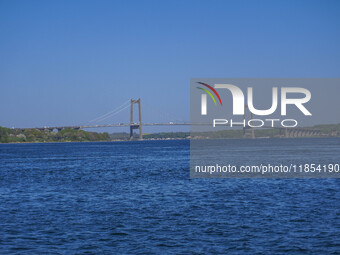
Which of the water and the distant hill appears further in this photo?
the distant hill

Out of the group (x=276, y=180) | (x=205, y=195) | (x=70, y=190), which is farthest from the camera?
(x=276, y=180)

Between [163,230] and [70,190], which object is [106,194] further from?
[163,230]

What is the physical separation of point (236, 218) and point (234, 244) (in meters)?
2.74

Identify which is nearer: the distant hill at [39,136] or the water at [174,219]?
the water at [174,219]

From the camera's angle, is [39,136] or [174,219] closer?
[174,219]

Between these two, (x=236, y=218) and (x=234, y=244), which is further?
(x=236, y=218)

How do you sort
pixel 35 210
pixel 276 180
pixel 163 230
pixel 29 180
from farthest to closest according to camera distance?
1. pixel 29 180
2. pixel 276 180
3. pixel 35 210
4. pixel 163 230

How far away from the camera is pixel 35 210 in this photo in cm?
1520

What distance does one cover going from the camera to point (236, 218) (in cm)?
1331

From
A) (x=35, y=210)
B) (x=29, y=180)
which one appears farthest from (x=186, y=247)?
(x=29, y=180)

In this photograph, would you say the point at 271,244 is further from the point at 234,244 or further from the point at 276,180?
the point at 276,180

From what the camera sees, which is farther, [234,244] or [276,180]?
[276,180]

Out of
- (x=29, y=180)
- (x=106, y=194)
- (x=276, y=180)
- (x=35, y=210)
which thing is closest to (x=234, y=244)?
(x=35, y=210)

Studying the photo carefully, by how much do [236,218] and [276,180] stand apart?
407 inches
